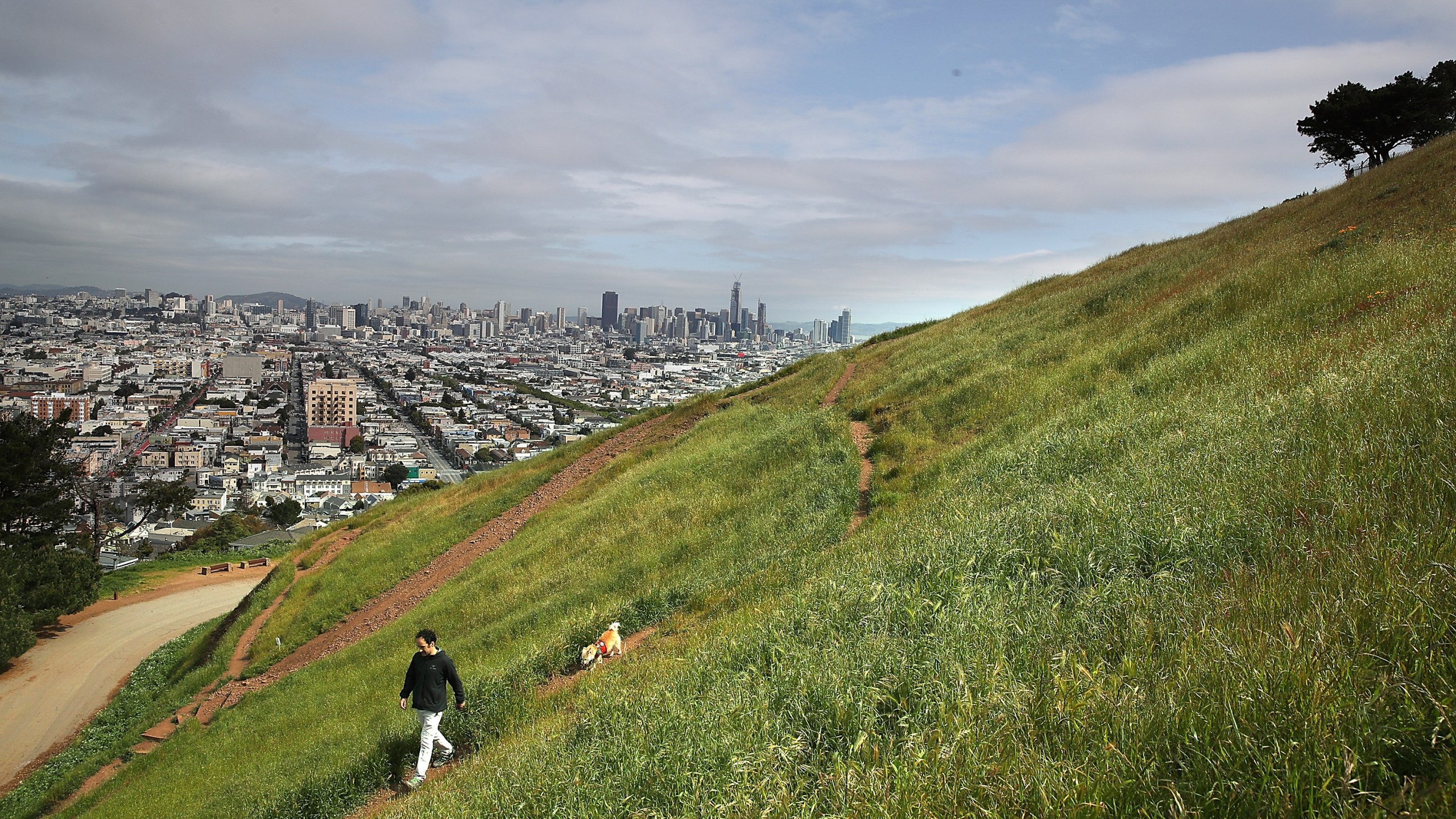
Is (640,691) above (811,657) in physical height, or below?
below

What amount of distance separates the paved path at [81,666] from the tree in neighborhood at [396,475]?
43.4 meters

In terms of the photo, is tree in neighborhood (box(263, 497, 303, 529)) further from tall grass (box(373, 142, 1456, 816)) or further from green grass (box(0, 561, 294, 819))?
tall grass (box(373, 142, 1456, 816))

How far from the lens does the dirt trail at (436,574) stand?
13.9 metres

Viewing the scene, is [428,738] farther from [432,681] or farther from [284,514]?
[284,514]

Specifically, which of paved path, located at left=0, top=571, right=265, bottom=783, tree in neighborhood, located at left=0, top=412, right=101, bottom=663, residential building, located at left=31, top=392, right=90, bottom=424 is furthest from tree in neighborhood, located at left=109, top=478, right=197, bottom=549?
residential building, located at left=31, top=392, right=90, bottom=424

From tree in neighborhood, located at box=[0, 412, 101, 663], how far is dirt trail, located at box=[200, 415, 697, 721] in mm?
13250

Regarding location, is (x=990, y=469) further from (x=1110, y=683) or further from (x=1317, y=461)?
(x=1110, y=683)

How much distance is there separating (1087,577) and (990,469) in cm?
350

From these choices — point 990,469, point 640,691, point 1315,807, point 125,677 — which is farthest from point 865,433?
point 125,677

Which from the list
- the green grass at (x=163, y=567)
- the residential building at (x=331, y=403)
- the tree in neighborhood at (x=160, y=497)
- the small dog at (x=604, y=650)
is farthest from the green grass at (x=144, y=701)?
the residential building at (x=331, y=403)

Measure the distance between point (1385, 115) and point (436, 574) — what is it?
36764 mm

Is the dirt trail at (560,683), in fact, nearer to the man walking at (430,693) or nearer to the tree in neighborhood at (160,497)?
the man walking at (430,693)

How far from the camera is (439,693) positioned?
712 centimetres

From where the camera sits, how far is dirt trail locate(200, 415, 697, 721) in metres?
13.9
